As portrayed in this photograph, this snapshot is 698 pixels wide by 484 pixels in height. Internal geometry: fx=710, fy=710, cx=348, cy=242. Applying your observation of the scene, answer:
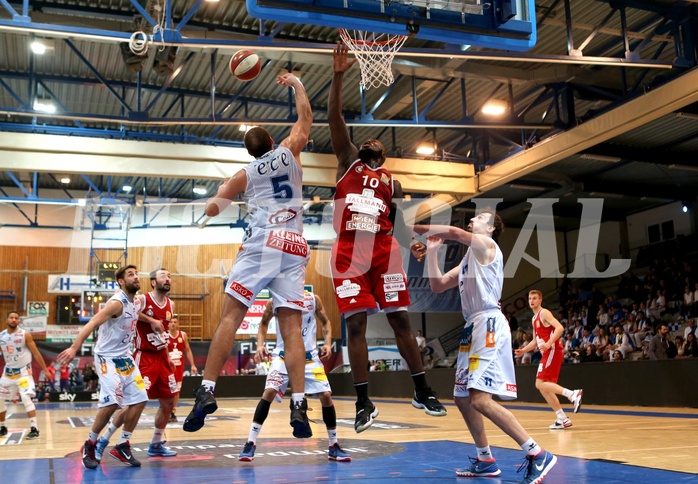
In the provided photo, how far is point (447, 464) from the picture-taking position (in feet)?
23.5

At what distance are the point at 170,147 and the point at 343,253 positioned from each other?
14769 mm

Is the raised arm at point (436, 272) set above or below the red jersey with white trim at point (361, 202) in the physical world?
below

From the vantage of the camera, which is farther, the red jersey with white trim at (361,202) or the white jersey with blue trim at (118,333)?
the white jersey with blue trim at (118,333)

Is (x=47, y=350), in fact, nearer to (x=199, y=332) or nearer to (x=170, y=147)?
(x=199, y=332)

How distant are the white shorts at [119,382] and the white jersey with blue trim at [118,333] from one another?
8cm

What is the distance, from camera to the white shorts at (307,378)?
8.79 meters

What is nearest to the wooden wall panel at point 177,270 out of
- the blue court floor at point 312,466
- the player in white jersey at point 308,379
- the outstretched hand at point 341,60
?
the player in white jersey at point 308,379

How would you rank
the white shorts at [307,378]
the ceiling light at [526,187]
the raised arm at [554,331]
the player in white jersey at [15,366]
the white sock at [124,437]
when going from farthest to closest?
the ceiling light at [526,187], the player in white jersey at [15,366], the raised arm at [554,331], the white shorts at [307,378], the white sock at [124,437]

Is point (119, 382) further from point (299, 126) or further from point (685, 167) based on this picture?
point (685, 167)

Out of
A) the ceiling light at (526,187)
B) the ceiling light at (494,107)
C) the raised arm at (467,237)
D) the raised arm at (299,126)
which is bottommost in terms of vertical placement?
the raised arm at (467,237)

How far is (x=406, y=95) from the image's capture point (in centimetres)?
1912

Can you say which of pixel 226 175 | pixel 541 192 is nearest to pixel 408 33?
pixel 226 175

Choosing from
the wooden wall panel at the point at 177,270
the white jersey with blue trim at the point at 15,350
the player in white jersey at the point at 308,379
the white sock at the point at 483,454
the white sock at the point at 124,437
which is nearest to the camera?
the white sock at the point at 483,454

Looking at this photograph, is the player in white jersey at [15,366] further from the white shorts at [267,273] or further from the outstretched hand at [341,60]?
the outstretched hand at [341,60]
